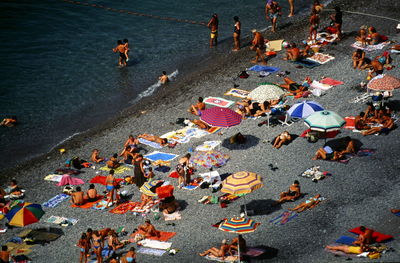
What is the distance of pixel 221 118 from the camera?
987 inches

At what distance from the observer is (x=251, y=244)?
1933 cm

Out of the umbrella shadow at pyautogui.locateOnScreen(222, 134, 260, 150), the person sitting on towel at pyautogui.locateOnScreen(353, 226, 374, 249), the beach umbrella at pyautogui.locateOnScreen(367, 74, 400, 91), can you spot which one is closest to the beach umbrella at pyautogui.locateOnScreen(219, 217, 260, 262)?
the person sitting on towel at pyautogui.locateOnScreen(353, 226, 374, 249)

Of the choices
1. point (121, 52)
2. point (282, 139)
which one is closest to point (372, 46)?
point (282, 139)

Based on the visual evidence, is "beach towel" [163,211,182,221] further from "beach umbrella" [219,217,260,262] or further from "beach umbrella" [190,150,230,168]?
"beach umbrella" [190,150,230,168]

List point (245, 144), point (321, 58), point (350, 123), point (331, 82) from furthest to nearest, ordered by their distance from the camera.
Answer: point (321, 58) → point (331, 82) → point (245, 144) → point (350, 123)

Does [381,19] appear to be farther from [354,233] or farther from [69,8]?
[69,8]

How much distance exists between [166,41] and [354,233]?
2567cm

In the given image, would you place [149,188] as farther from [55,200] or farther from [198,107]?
[198,107]

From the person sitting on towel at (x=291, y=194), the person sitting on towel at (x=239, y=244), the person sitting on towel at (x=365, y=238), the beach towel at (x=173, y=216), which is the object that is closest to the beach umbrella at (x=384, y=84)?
the person sitting on towel at (x=291, y=194)

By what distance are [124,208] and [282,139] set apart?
7134 mm

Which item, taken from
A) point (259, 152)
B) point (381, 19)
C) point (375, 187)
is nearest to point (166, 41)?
point (381, 19)

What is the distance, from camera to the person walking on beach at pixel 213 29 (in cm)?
3791

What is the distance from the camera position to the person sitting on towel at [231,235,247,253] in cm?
1853

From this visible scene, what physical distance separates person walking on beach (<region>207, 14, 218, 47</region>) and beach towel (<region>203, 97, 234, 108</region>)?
8724mm
